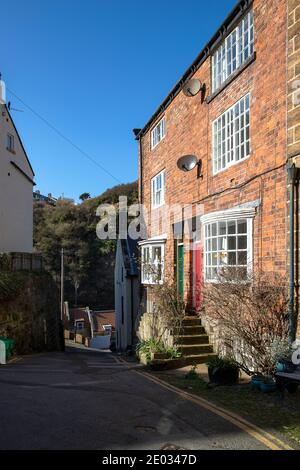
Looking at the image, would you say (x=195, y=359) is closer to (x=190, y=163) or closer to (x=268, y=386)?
(x=268, y=386)

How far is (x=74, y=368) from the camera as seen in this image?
11.4m

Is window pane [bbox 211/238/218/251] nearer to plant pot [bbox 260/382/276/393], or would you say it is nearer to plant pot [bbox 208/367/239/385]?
plant pot [bbox 208/367/239/385]

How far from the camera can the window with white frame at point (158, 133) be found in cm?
1762

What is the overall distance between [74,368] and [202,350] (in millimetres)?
3478

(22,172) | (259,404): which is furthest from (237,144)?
(22,172)

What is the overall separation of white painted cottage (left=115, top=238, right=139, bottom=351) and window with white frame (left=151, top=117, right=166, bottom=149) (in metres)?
5.39

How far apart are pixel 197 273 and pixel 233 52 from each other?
6.44 meters

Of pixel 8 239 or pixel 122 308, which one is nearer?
pixel 8 239

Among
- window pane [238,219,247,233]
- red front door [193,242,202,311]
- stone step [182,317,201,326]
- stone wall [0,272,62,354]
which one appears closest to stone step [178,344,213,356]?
stone step [182,317,201,326]

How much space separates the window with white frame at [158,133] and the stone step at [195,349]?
9236mm
